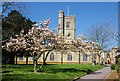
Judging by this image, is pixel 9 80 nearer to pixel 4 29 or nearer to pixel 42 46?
pixel 42 46

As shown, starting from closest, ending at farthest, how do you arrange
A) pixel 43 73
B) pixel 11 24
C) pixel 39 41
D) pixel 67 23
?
pixel 43 73 → pixel 39 41 → pixel 11 24 → pixel 67 23

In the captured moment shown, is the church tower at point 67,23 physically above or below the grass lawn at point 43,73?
above

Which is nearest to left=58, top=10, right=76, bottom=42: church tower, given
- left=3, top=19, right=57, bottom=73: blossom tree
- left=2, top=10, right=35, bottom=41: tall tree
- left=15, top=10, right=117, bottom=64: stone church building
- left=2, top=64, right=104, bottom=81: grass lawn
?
left=15, top=10, right=117, bottom=64: stone church building

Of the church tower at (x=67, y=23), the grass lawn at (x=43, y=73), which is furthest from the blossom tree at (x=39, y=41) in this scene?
the church tower at (x=67, y=23)

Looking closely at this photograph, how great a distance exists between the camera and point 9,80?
18.0 metres

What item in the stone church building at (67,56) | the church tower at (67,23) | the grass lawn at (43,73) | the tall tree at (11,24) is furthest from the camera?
the church tower at (67,23)

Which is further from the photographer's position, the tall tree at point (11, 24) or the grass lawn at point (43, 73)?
the tall tree at point (11, 24)

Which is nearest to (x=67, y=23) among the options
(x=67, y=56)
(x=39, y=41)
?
(x=67, y=56)

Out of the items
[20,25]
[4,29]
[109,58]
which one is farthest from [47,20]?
[109,58]

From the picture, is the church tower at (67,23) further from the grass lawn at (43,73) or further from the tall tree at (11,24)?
the grass lawn at (43,73)

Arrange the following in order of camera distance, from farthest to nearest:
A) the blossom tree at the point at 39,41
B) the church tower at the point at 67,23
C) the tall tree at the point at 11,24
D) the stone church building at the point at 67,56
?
the church tower at the point at 67,23
the stone church building at the point at 67,56
the tall tree at the point at 11,24
the blossom tree at the point at 39,41

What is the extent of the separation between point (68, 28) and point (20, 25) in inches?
1738

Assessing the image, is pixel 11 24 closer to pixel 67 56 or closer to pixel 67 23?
pixel 67 56

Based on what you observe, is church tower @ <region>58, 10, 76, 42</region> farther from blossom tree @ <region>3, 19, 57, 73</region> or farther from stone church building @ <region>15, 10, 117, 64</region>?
blossom tree @ <region>3, 19, 57, 73</region>
